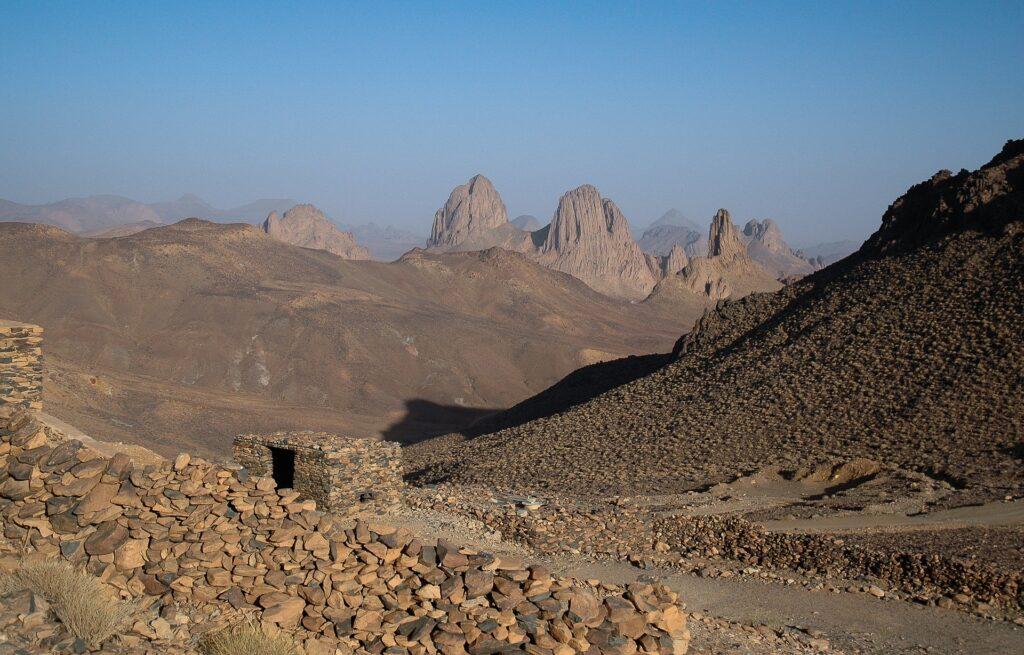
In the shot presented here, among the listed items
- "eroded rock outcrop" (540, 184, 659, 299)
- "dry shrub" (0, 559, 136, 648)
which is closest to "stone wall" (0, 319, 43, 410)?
"dry shrub" (0, 559, 136, 648)

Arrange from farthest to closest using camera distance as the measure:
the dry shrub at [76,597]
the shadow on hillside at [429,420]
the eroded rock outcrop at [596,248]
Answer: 1. the eroded rock outcrop at [596,248]
2. the shadow on hillside at [429,420]
3. the dry shrub at [76,597]

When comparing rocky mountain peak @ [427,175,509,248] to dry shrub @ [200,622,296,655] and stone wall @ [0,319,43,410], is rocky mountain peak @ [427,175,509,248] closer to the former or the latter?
stone wall @ [0,319,43,410]

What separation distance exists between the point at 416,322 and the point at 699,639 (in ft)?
180

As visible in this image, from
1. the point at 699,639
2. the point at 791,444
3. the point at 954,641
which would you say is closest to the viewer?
the point at 699,639

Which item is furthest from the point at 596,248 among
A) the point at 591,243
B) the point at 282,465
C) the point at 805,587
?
the point at 805,587

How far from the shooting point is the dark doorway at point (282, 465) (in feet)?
51.2

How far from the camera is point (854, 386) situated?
20922 mm

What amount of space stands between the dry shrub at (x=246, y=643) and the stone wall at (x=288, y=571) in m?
0.24

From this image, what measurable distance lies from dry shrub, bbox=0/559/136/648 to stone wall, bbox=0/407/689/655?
26 cm

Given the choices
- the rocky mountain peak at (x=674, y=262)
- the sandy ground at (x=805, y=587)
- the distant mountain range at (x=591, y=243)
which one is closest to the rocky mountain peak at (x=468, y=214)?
the distant mountain range at (x=591, y=243)

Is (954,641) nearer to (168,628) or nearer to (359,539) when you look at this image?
(359,539)

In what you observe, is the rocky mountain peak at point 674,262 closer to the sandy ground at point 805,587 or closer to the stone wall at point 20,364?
the sandy ground at point 805,587

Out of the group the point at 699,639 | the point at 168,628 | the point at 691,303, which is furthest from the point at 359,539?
the point at 691,303

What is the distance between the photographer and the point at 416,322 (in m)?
63.1
